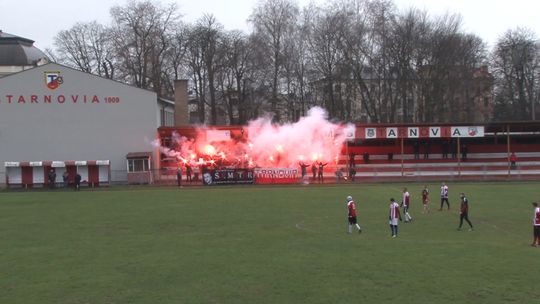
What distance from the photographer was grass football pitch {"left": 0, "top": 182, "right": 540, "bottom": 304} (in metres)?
13.6

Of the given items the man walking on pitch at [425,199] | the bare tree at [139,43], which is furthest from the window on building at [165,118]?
the man walking on pitch at [425,199]

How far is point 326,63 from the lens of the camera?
2736 inches

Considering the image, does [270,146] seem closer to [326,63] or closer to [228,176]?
[228,176]

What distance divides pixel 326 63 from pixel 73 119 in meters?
31.5

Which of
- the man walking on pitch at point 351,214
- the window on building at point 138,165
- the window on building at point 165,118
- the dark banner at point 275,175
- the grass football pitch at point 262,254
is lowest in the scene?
the grass football pitch at point 262,254

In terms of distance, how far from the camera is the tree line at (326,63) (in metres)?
68.4

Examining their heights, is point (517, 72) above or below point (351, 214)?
above

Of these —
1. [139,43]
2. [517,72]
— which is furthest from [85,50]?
[517,72]

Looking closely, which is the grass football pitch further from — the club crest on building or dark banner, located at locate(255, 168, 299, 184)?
the club crest on building

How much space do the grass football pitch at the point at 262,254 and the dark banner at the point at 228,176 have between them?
15672 mm

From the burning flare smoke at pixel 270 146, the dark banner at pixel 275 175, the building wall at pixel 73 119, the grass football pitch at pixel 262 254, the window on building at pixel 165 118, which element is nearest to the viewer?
the grass football pitch at pixel 262 254

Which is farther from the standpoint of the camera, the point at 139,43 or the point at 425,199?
the point at 139,43

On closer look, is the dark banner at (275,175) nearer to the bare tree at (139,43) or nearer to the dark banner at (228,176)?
the dark banner at (228,176)

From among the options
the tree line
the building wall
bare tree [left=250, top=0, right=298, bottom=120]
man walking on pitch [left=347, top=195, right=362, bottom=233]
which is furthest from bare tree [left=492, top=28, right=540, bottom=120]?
man walking on pitch [left=347, top=195, right=362, bottom=233]
